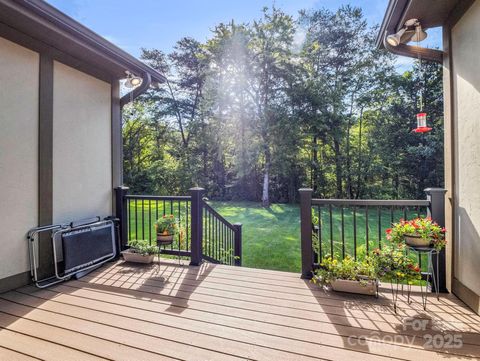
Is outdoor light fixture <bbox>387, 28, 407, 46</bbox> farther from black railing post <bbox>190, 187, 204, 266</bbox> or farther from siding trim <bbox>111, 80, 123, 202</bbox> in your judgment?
siding trim <bbox>111, 80, 123, 202</bbox>

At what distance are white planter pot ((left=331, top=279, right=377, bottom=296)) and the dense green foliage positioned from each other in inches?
378

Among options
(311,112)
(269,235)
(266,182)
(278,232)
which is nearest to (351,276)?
(269,235)

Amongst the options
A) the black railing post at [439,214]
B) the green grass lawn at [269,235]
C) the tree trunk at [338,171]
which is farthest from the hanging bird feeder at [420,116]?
the tree trunk at [338,171]

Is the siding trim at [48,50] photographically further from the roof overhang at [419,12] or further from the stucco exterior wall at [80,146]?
the roof overhang at [419,12]

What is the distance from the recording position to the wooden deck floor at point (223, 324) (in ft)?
5.71

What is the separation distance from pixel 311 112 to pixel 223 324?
11514mm

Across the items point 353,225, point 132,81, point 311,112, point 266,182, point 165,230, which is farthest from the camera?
point 266,182

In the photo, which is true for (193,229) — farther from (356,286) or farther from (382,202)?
(382,202)

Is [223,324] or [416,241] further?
[416,241]

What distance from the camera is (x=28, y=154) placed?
2.82 m

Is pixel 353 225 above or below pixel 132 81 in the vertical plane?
below

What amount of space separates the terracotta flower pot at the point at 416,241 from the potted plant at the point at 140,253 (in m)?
3.00

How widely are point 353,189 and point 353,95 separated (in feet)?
15.2

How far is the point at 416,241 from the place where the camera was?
2.28m
